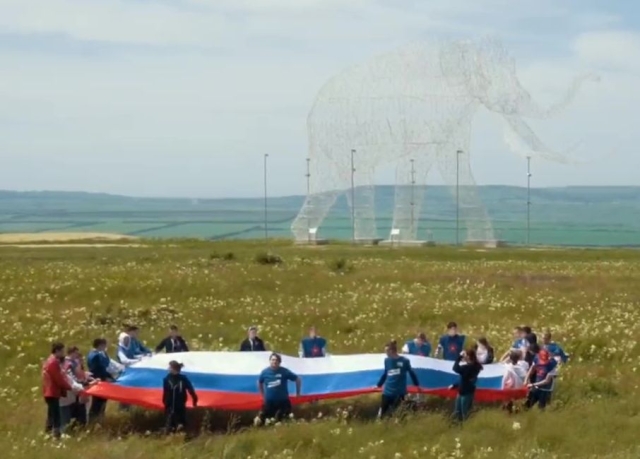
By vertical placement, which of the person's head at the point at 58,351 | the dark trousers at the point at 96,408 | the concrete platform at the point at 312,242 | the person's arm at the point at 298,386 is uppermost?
the person's head at the point at 58,351

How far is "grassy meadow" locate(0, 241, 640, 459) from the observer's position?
15.9 meters

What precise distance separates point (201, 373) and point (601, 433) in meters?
6.72

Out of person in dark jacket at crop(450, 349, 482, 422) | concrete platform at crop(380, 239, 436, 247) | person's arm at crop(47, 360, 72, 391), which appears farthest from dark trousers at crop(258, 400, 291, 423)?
concrete platform at crop(380, 239, 436, 247)

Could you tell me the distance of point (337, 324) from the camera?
2916 centimetres

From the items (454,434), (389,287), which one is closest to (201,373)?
(454,434)

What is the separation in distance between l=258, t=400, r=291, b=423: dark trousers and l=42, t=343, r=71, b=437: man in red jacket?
3.16 metres

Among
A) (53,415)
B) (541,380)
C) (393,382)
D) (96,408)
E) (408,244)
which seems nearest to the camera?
(53,415)

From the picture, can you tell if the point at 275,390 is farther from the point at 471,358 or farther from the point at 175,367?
the point at 471,358

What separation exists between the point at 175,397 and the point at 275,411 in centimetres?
164

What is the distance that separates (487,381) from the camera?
1898cm

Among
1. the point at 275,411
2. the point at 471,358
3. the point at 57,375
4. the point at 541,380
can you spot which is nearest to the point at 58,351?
the point at 57,375

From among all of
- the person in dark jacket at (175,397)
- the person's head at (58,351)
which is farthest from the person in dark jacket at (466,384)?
the person's head at (58,351)

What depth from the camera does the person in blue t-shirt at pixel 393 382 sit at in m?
17.6

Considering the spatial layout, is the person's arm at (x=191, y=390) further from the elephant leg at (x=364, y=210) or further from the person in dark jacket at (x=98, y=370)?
the elephant leg at (x=364, y=210)
